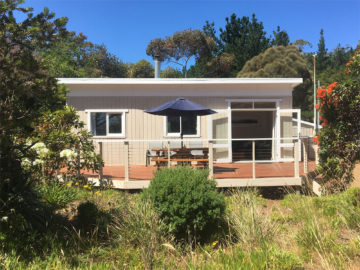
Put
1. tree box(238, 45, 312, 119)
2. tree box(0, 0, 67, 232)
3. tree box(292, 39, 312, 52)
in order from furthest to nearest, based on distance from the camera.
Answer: tree box(292, 39, 312, 52) < tree box(238, 45, 312, 119) < tree box(0, 0, 67, 232)

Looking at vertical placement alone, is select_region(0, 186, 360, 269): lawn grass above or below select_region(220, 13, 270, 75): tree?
below

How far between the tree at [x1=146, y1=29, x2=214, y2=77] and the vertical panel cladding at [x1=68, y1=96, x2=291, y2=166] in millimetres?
23738

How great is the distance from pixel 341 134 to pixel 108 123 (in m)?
7.56

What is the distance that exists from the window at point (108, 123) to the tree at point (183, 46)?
78.7 ft

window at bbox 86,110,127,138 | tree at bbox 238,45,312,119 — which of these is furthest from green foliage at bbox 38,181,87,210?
tree at bbox 238,45,312,119

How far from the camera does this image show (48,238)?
12.6ft

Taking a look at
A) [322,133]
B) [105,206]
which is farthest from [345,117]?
[105,206]

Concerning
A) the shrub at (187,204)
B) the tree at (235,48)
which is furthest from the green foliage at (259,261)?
the tree at (235,48)

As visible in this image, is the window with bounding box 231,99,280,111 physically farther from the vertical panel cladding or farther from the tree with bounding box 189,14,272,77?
the tree with bounding box 189,14,272,77

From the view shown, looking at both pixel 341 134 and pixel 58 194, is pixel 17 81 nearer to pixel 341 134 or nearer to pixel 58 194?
pixel 58 194

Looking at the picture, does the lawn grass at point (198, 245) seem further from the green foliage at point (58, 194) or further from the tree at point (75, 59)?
the tree at point (75, 59)

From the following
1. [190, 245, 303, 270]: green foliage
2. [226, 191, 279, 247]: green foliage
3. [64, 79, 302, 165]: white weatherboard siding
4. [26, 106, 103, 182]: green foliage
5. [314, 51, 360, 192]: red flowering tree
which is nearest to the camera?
[190, 245, 303, 270]: green foliage

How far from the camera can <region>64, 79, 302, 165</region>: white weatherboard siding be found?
1063cm

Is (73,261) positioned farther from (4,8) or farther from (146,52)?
(146,52)
